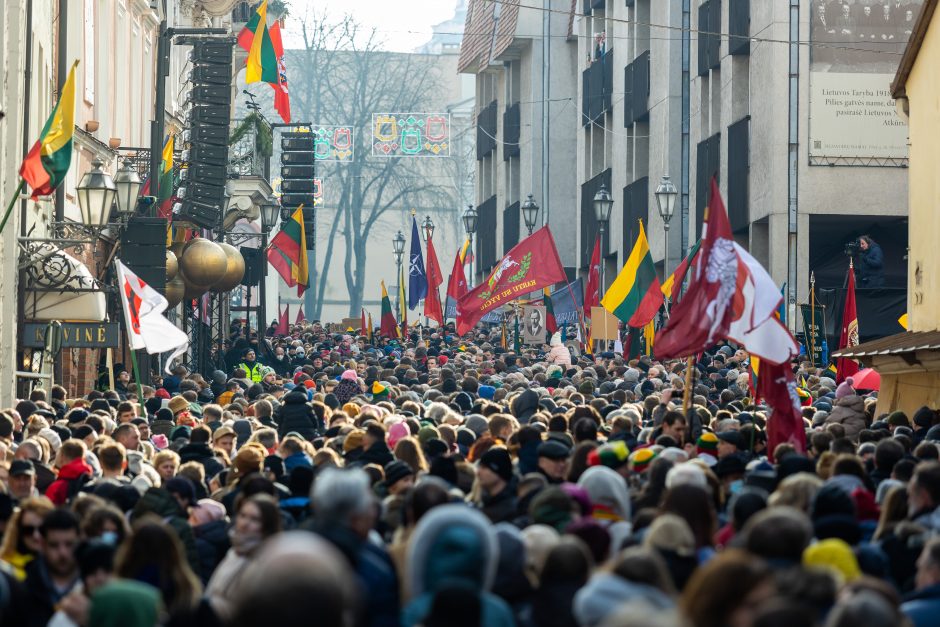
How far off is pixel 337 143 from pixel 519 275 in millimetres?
63465

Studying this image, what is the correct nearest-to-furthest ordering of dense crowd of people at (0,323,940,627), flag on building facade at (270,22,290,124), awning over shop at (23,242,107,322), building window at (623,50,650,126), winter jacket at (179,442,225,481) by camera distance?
dense crowd of people at (0,323,940,627), winter jacket at (179,442,225,481), awning over shop at (23,242,107,322), flag on building facade at (270,22,290,124), building window at (623,50,650,126)

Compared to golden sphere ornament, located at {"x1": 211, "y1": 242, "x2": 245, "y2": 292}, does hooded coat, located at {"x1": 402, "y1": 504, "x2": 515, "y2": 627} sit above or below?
below

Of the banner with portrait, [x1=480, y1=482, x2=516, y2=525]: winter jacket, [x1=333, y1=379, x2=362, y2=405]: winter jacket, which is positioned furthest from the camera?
the banner with portrait

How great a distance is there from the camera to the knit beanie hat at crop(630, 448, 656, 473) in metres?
11.7

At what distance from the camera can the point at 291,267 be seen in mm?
42219

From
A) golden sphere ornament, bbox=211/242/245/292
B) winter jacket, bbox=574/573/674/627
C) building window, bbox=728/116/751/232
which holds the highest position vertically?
building window, bbox=728/116/751/232

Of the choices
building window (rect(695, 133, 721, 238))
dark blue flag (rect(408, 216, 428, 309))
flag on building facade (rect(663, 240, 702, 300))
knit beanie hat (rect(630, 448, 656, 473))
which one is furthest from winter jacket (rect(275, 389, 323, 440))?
building window (rect(695, 133, 721, 238))

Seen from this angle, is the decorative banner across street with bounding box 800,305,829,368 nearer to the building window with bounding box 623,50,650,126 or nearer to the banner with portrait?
the banner with portrait

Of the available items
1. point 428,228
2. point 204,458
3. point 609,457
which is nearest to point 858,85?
point 428,228

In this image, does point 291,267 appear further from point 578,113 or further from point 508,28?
point 508,28

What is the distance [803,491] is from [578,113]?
1979 inches

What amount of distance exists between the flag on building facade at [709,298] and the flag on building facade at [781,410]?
0.69 m

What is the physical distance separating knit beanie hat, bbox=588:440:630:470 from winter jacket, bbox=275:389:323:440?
6.37m

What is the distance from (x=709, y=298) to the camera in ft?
45.4
